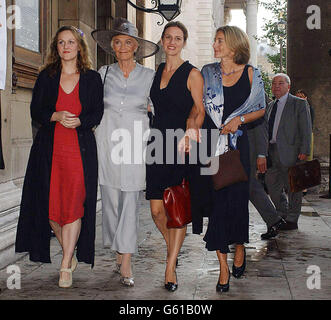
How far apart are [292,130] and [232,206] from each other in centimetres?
310

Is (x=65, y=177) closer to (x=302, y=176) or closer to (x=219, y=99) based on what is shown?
(x=219, y=99)

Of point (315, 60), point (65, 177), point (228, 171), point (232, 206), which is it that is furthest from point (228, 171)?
point (315, 60)

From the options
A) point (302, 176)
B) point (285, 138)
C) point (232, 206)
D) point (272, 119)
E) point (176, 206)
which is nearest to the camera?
point (176, 206)

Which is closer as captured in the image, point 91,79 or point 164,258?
point 91,79

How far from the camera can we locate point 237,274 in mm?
5254

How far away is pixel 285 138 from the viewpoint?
790 centimetres

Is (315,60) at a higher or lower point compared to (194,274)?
higher

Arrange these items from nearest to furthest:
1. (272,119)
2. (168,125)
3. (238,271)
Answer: (168,125) → (238,271) → (272,119)

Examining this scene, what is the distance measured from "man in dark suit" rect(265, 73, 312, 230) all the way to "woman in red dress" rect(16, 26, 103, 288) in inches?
134

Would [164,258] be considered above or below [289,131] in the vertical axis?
below

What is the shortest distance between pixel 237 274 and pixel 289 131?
3041 mm
